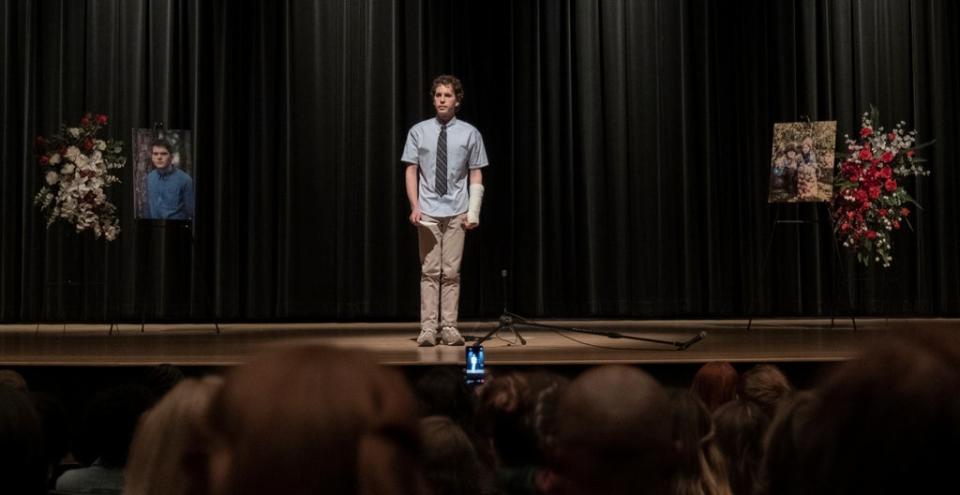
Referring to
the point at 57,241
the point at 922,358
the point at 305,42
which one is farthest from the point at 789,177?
the point at 922,358

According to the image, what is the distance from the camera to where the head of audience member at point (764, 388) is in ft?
10.9

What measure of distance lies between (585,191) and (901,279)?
10.1ft

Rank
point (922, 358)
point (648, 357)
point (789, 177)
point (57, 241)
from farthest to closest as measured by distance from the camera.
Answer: point (57, 241)
point (789, 177)
point (648, 357)
point (922, 358)

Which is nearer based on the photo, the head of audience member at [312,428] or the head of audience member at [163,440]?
the head of audience member at [312,428]

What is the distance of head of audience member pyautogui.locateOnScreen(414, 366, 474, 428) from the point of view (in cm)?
307

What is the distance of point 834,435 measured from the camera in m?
1.01

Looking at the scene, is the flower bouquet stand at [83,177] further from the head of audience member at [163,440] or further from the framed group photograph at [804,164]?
the head of audience member at [163,440]

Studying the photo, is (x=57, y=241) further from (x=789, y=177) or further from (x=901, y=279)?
(x=901, y=279)

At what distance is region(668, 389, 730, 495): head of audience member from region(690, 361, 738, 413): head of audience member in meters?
0.93

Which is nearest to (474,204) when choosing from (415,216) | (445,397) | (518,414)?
(415,216)

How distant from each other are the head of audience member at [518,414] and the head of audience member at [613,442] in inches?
43.1

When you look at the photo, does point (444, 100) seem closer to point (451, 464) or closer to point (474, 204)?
point (474, 204)

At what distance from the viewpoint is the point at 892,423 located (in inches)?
38.1

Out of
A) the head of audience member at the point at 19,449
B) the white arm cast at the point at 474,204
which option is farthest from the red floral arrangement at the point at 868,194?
the head of audience member at the point at 19,449
